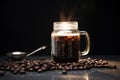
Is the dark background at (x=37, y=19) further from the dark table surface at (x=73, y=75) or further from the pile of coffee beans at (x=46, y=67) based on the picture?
the dark table surface at (x=73, y=75)

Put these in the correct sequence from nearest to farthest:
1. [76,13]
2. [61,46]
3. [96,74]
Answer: [96,74] → [61,46] → [76,13]

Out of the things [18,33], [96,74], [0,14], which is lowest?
[96,74]

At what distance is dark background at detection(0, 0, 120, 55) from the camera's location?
1.61m

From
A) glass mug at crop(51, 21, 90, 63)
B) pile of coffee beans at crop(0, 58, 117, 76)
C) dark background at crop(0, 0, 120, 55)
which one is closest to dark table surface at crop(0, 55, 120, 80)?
pile of coffee beans at crop(0, 58, 117, 76)

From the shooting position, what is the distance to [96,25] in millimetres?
1621

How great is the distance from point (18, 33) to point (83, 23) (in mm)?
343

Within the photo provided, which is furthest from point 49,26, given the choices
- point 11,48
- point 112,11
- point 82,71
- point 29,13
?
point 82,71

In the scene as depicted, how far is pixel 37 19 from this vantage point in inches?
63.6

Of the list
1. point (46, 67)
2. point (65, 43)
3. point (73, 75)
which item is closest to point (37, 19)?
point (65, 43)

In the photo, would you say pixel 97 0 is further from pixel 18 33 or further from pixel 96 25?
pixel 18 33

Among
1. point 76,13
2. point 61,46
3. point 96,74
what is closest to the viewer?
point 96,74

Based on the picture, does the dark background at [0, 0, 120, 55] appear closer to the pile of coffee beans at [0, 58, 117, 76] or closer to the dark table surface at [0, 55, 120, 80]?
the pile of coffee beans at [0, 58, 117, 76]

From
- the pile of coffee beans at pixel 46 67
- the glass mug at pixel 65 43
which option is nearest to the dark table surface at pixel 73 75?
the pile of coffee beans at pixel 46 67

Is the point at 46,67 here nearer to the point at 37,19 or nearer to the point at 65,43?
the point at 65,43
